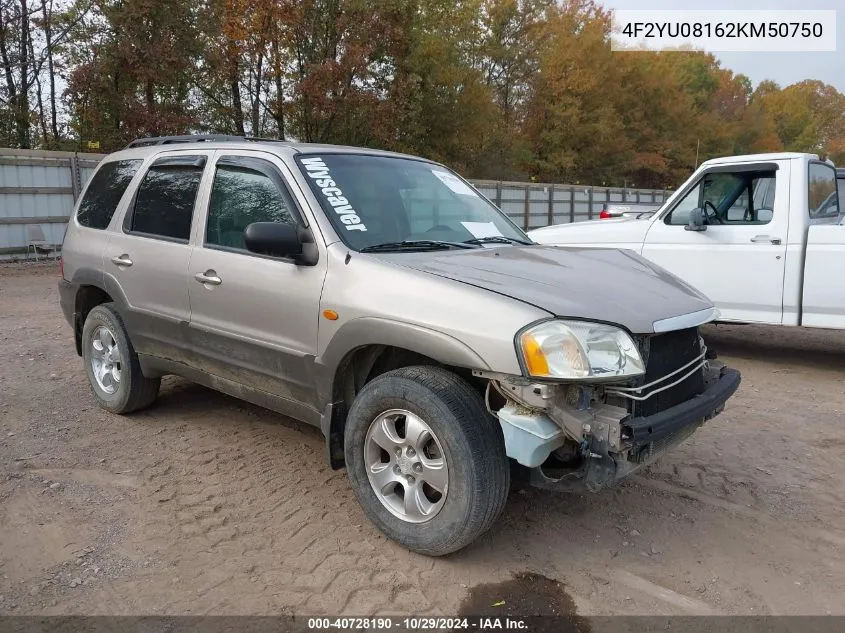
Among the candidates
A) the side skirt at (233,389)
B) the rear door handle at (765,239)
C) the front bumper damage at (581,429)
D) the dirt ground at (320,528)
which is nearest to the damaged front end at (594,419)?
the front bumper damage at (581,429)

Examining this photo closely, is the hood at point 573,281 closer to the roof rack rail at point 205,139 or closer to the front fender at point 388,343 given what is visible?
the front fender at point 388,343

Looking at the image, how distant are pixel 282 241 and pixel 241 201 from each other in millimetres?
786

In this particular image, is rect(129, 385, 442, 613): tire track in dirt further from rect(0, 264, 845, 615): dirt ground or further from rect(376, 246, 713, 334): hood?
rect(376, 246, 713, 334): hood

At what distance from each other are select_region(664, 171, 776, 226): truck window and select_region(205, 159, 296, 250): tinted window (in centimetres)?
485

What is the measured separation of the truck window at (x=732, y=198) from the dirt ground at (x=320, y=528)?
2.39 m

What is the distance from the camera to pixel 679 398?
10.2ft

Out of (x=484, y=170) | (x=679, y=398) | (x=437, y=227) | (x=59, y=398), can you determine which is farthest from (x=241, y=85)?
(x=679, y=398)

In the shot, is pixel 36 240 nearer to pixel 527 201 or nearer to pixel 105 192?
pixel 105 192

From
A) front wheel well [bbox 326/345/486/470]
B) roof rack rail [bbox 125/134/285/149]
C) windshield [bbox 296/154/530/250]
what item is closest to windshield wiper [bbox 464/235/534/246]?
windshield [bbox 296/154/530/250]

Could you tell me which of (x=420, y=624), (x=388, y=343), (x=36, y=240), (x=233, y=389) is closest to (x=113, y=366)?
(x=233, y=389)

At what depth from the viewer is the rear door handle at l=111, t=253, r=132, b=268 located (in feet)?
14.9

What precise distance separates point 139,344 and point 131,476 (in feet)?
3.28

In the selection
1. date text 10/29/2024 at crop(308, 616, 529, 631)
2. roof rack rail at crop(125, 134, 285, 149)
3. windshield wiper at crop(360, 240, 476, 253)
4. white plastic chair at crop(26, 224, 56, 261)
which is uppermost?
roof rack rail at crop(125, 134, 285, 149)

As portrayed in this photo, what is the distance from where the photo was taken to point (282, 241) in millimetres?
3307
